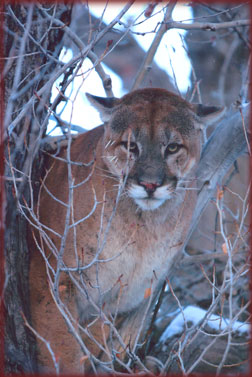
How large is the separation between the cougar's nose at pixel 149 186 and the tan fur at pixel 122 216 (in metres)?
0.05

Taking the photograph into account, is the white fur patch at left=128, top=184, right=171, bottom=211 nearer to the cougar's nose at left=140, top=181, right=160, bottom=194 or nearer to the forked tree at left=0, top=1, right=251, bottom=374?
the cougar's nose at left=140, top=181, right=160, bottom=194

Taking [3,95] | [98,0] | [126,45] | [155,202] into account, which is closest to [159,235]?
[155,202]

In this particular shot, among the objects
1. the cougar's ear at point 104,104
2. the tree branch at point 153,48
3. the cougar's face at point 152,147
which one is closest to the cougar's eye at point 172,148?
the cougar's face at point 152,147

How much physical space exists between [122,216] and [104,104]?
89cm

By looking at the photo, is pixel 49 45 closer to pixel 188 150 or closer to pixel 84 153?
pixel 84 153

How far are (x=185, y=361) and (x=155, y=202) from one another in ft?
5.58

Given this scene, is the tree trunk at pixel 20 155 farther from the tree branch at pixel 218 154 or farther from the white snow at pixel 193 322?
the white snow at pixel 193 322

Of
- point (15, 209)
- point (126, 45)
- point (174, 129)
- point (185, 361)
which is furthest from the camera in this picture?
point (126, 45)

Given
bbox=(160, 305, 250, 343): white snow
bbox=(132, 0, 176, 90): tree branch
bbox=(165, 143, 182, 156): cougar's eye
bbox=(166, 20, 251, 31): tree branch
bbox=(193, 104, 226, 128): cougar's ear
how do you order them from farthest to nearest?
bbox=(160, 305, 250, 343): white snow
bbox=(193, 104, 226, 128): cougar's ear
bbox=(132, 0, 176, 90): tree branch
bbox=(165, 143, 182, 156): cougar's eye
bbox=(166, 20, 251, 31): tree branch

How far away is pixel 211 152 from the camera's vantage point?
13.5 ft

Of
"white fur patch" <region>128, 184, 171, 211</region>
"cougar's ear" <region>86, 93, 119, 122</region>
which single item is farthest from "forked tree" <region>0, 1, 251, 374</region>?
"white fur patch" <region>128, 184, 171, 211</region>

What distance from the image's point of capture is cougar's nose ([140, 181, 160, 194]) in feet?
11.6

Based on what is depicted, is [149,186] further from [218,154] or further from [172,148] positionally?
[218,154]

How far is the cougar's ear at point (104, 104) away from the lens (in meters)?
4.03
